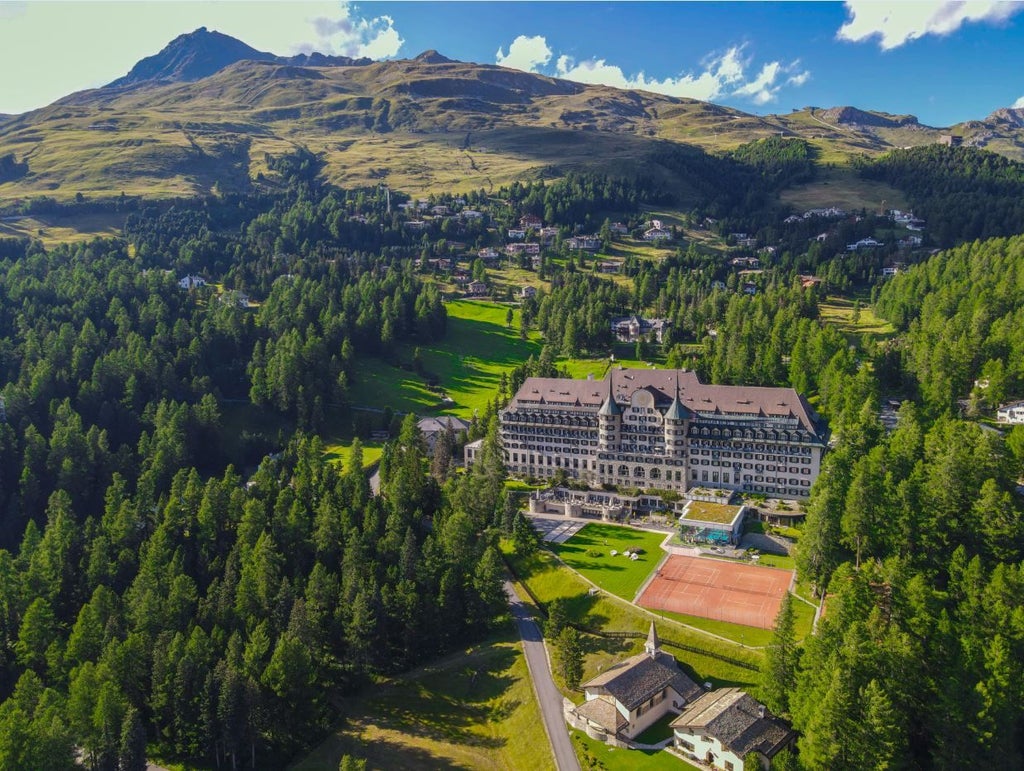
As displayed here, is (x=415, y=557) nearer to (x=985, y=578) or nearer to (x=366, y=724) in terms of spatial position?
(x=366, y=724)

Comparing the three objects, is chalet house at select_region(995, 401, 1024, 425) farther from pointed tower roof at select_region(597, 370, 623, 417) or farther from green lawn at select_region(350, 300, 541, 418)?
green lawn at select_region(350, 300, 541, 418)

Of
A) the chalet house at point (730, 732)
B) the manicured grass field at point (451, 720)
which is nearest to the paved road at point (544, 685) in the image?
the manicured grass field at point (451, 720)

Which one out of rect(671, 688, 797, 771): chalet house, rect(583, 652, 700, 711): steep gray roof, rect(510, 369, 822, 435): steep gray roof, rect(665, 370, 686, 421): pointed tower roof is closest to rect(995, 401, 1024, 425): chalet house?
rect(510, 369, 822, 435): steep gray roof

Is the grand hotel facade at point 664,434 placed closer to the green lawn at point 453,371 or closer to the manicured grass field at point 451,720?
the green lawn at point 453,371

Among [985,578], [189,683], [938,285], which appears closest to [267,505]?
[189,683]

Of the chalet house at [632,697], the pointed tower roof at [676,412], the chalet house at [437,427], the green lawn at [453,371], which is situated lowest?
the chalet house at [632,697]

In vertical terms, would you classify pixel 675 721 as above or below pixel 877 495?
below

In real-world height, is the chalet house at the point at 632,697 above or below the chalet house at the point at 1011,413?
below
